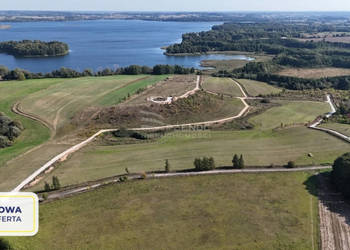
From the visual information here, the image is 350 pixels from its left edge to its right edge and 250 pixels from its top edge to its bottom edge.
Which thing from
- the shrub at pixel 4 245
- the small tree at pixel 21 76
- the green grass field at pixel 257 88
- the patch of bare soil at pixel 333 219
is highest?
the small tree at pixel 21 76

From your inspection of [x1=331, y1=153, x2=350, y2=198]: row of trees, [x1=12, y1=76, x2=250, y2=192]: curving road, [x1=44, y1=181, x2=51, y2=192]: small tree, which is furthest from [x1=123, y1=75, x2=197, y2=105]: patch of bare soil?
[x1=331, y1=153, x2=350, y2=198]: row of trees

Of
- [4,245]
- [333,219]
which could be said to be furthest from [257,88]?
[4,245]

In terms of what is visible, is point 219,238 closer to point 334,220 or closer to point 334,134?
point 334,220

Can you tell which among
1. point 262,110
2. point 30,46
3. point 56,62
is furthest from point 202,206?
point 30,46

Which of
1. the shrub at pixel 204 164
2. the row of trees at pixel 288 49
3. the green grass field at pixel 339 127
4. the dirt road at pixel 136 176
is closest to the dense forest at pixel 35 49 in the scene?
the row of trees at pixel 288 49

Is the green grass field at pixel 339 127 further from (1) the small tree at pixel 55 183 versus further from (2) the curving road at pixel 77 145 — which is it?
(1) the small tree at pixel 55 183

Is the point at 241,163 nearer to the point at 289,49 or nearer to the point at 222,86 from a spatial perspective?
the point at 222,86
